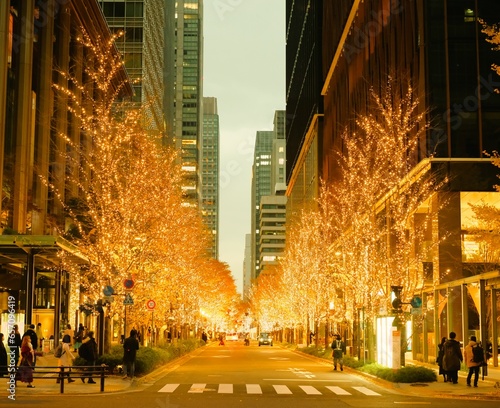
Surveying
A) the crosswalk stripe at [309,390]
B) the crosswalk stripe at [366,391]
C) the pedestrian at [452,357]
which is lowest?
the crosswalk stripe at [366,391]

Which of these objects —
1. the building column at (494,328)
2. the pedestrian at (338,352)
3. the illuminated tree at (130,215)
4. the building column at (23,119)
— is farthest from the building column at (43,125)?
the building column at (494,328)

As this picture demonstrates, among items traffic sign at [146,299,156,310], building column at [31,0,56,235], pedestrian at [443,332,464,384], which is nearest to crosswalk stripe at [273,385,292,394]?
pedestrian at [443,332,464,384]

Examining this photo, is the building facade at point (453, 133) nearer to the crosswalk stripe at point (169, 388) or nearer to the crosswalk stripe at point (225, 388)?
the crosswalk stripe at point (225, 388)

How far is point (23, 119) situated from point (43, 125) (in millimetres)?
4878

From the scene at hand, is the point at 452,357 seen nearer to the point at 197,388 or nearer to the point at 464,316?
the point at 197,388

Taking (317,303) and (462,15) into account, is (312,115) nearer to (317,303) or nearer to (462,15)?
(317,303)

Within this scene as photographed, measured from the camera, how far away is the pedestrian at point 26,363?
22.8 meters

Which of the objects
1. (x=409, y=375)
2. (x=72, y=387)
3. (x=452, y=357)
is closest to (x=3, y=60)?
(x=72, y=387)

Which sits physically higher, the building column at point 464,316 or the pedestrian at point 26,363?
the building column at point 464,316

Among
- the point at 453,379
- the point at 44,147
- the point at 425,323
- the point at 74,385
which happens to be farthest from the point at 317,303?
the point at 74,385

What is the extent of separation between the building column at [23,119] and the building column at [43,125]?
9.35ft

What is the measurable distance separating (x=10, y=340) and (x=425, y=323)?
23.9m

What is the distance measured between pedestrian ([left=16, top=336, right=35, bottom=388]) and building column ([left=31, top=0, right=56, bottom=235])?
25410mm

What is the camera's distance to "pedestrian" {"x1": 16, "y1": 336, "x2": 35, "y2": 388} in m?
22.8
